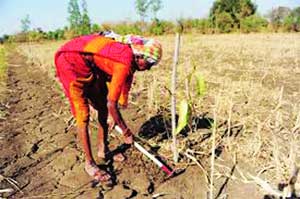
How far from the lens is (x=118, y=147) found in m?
4.50

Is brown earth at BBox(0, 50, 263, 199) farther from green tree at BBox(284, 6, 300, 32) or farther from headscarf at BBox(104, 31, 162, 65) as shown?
green tree at BBox(284, 6, 300, 32)

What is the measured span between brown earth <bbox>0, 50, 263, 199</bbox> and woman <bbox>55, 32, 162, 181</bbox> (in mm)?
203

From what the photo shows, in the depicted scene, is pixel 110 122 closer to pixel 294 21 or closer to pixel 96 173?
pixel 96 173

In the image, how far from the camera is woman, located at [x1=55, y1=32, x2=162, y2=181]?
3383mm

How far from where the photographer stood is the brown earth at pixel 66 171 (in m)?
3.54

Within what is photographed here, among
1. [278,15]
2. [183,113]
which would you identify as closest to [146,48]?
[183,113]

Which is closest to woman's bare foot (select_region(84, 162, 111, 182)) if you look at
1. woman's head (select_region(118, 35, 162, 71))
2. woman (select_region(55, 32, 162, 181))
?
woman (select_region(55, 32, 162, 181))

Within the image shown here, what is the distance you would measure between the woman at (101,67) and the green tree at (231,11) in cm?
2616

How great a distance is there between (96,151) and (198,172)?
110 cm

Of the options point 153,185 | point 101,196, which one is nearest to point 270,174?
point 153,185

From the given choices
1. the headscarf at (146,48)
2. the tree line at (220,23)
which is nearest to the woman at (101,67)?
the headscarf at (146,48)

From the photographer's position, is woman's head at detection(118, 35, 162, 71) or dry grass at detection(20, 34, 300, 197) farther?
dry grass at detection(20, 34, 300, 197)

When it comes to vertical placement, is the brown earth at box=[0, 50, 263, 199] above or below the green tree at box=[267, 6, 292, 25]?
above

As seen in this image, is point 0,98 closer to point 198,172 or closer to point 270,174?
point 198,172
